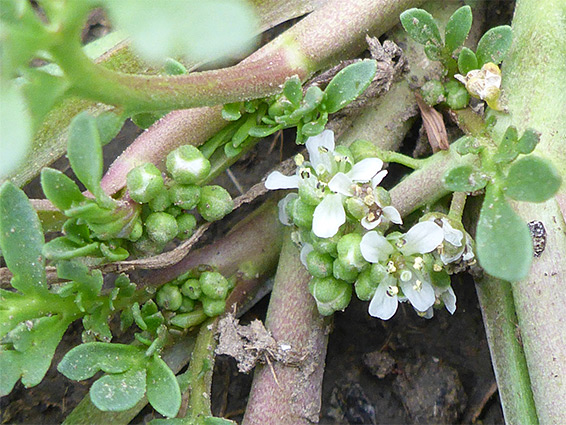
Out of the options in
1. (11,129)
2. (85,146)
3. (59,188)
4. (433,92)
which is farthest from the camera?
(433,92)

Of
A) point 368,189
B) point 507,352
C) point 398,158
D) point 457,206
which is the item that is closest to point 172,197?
point 368,189

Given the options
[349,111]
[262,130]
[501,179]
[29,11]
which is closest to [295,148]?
[349,111]

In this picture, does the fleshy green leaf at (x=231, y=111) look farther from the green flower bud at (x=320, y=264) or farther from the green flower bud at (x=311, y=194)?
the green flower bud at (x=320, y=264)

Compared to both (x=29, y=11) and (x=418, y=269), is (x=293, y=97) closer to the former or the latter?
(x=418, y=269)

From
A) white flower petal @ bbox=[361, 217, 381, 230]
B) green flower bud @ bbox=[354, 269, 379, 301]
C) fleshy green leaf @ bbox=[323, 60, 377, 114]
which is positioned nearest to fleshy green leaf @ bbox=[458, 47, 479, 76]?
fleshy green leaf @ bbox=[323, 60, 377, 114]

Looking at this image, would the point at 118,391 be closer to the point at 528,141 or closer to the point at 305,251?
the point at 305,251

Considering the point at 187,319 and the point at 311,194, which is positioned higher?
the point at 311,194
